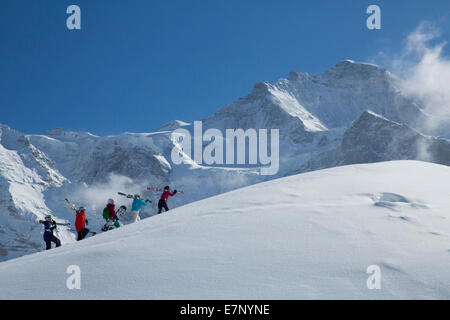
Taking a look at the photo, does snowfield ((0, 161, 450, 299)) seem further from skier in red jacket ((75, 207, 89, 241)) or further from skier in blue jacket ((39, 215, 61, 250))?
skier in red jacket ((75, 207, 89, 241))

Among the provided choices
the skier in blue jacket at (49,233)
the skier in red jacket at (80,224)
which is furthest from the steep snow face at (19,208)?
the skier in blue jacket at (49,233)

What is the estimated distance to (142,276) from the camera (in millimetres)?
6746

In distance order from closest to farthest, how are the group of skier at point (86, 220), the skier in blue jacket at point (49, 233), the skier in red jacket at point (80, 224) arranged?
the skier in blue jacket at point (49, 233), the group of skier at point (86, 220), the skier in red jacket at point (80, 224)

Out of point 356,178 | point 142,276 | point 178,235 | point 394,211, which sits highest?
point 356,178

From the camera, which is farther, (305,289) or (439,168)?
(439,168)

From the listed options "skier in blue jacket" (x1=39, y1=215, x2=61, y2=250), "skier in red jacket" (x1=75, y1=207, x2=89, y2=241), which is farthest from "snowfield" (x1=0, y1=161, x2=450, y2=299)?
"skier in red jacket" (x1=75, y1=207, x2=89, y2=241)

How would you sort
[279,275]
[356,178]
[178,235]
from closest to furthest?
[279,275]
[178,235]
[356,178]

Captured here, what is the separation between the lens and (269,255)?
747 centimetres

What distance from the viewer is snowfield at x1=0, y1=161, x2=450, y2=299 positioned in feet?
20.6

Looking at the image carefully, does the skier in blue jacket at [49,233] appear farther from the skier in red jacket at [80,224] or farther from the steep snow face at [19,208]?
the steep snow face at [19,208]

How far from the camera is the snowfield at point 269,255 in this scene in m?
A: 6.28
